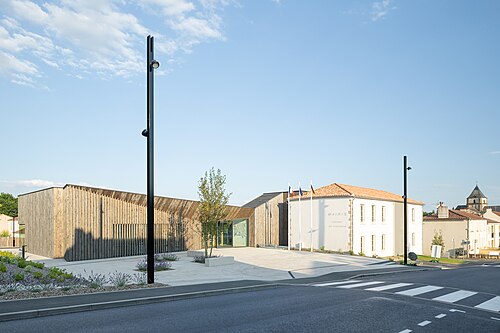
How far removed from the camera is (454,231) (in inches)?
2650

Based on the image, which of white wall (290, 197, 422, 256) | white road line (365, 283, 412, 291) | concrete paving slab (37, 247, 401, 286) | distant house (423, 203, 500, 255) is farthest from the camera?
distant house (423, 203, 500, 255)

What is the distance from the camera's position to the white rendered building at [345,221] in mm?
36281

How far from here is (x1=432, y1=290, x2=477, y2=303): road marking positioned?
13.2 meters

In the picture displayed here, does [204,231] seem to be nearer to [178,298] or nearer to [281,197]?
[178,298]

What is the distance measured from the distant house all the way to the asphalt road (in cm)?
5724

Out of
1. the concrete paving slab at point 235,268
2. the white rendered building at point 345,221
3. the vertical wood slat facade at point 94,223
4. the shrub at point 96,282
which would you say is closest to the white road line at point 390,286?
the concrete paving slab at point 235,268

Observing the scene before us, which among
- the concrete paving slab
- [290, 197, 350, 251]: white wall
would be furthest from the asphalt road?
[290, 197, 350, 251]: white wall

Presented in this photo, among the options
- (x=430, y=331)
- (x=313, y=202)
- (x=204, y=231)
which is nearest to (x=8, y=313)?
(x=430, y=331)

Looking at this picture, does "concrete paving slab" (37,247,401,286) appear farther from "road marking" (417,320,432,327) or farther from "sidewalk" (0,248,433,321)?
"road marking" (417,320,432,327)

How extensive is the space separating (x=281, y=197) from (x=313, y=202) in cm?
389

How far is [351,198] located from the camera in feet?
118

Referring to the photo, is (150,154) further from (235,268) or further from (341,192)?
(341,192)

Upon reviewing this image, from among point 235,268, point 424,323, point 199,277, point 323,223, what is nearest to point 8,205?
point 323,223

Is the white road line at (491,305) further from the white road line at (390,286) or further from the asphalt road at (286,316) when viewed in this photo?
the white road line at (390,286)
